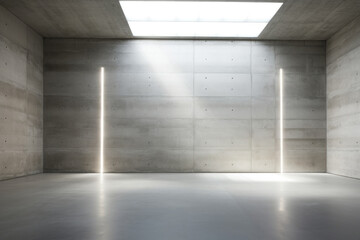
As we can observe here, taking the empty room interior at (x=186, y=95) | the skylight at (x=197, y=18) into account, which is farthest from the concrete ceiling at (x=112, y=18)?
the skylight at (x=197, y=18)

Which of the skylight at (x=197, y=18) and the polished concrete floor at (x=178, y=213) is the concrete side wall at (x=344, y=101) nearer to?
the skylight at (x=197, y=18)

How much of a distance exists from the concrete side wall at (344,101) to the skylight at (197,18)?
3011 mm

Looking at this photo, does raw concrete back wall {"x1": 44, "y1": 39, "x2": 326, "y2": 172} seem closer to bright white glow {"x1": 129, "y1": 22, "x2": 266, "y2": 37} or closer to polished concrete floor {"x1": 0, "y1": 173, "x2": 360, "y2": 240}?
bright white glow {"x1": 129, "y1": 22, "x2": 266, "y2": 37}

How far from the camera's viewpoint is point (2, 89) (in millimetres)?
9469

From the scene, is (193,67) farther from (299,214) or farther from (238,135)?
(299,214)

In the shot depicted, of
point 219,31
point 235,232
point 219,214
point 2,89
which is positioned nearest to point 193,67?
point 219,31

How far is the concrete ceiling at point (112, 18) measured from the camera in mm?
9328

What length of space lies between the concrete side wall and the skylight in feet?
9.88

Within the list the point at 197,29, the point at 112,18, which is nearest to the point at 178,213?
the point at 112,18

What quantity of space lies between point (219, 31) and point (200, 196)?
24.0ft

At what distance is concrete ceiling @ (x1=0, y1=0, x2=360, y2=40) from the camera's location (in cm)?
933

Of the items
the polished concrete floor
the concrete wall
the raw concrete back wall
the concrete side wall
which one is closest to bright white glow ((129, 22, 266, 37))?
the raw concrete back wall

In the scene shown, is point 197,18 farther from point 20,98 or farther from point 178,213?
point 178,213

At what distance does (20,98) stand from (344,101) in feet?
37.9
